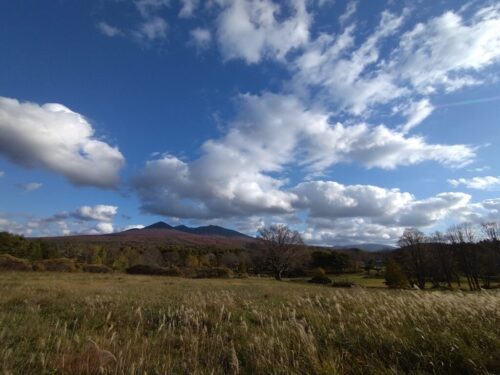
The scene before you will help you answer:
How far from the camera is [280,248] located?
7619 cm

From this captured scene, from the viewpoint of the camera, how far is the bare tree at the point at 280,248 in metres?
74.5

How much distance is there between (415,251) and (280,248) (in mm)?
30025

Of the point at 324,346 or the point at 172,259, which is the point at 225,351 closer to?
the point at 324,346

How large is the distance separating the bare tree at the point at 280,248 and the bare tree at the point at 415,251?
23.7 meters

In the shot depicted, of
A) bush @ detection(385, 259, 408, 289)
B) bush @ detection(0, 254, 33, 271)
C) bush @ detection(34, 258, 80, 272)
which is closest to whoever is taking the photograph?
bush @ detection(0, 254, 33, 271)

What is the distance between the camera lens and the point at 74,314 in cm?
759

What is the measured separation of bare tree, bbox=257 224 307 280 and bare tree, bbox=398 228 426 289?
2375 centimetres

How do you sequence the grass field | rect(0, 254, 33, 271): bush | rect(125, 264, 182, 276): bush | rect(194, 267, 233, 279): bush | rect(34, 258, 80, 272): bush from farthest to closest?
rect(194, 267, 233, 279): bush, rect(125, 264, 182, 276): bush, rect(34, 258, 80, 272): bush, rect(0, 254, 33, 271): bush, the grass field

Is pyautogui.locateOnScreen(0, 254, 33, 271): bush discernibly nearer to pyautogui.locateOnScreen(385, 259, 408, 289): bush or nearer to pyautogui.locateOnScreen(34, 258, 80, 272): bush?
pyautogui.locateOnScreen(34, 258, 80, 272): bush

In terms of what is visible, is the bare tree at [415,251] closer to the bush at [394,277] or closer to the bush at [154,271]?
the bush at [394,277]

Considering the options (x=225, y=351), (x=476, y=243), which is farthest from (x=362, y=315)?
(x=476, y=243)

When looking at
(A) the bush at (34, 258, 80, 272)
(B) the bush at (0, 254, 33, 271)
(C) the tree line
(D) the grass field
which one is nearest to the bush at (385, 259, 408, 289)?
(C) the tree line

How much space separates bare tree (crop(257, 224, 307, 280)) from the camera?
244 ft

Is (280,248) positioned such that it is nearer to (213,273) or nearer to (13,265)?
(213,273)
